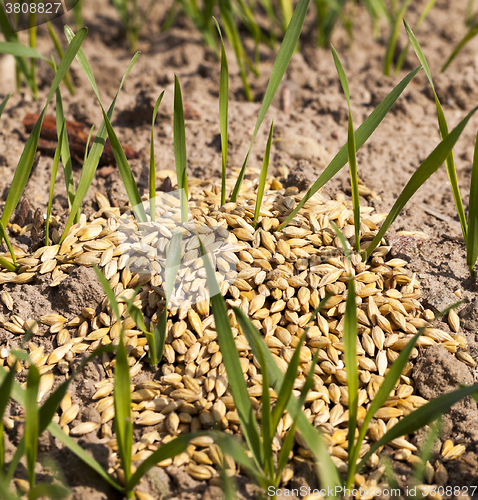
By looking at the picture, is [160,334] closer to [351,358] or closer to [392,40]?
[351,358]

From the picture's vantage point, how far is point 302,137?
2.64m

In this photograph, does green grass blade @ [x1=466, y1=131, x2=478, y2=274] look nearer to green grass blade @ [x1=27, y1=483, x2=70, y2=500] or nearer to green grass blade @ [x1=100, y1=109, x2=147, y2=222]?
green grass blade @ [x1=100, y1=109, x2=147, y2=222]

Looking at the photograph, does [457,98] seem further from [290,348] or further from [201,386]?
[201,386]

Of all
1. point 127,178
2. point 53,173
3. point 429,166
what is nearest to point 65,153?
point 53,173

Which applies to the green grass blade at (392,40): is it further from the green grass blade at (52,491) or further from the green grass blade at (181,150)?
the green grass blade at (52,491)

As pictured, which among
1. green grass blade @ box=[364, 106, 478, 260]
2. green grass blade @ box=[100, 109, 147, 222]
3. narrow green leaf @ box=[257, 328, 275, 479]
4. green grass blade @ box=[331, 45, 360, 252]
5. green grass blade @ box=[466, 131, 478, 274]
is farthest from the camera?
green grass blade @ box=[100, 109, 147, 222]

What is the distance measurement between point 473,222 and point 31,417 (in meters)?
1.57

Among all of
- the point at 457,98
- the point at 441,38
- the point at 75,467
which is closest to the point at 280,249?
the point at 75,467

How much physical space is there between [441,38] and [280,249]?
10.3ft

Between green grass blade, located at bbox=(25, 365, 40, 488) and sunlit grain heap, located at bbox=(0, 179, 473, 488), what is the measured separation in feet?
0.85

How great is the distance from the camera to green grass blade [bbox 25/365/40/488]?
108 cm

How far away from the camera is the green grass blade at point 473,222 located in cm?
166

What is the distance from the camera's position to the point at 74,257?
6.05 feet

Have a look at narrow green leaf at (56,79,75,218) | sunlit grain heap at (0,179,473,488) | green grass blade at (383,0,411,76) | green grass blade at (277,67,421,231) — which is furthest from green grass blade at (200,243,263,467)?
green grass blade at (383,0,411,76)
